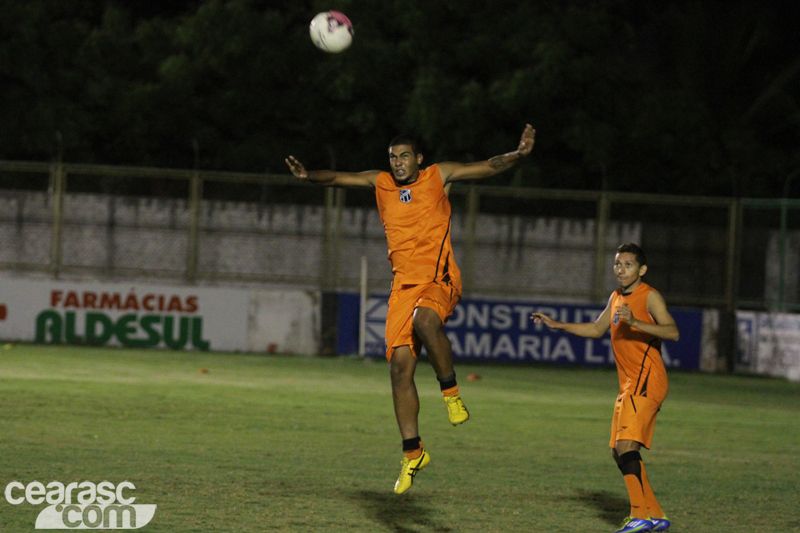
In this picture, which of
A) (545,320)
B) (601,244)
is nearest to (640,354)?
(545,320)

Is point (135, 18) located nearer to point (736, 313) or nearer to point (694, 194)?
point (694, 194)

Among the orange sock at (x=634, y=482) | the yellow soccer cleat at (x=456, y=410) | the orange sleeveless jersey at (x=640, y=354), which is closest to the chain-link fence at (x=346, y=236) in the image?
the yellow soccer cleat at (x=456, y=410)

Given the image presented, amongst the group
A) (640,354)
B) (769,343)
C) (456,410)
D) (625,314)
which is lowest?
(769,343)

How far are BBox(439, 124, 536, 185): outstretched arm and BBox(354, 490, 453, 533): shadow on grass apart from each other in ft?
7.97

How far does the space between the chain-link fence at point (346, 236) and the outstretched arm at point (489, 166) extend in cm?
1380

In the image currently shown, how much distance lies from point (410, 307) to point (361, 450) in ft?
11.0

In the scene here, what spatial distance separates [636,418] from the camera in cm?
798

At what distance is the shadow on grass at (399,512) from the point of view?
26.4 feet

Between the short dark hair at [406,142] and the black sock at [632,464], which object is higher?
the short dark hair at [406,142]

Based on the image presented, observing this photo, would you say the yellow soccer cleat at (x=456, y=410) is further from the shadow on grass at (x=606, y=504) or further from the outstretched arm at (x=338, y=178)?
the outstretched arm at (x=338, y=178)

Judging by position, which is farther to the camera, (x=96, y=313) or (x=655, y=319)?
(x=96, y=313)

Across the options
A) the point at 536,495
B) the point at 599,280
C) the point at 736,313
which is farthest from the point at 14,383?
the point at 736,313

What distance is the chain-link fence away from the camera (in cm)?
2267

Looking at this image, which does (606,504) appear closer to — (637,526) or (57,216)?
(637,526)
